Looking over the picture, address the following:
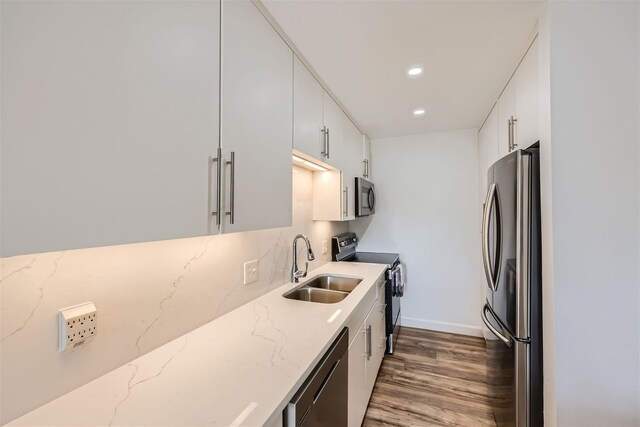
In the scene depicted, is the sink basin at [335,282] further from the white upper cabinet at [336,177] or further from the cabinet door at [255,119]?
the cabinet door at [255,119]

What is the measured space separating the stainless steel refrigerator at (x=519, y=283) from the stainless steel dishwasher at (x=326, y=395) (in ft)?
2.81

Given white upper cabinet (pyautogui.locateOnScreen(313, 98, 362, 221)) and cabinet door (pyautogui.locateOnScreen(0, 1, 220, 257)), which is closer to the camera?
cabinet door (pyautogui.locateOnScreen(0, 1, 220, 257))

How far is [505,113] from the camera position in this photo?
6.40 ft

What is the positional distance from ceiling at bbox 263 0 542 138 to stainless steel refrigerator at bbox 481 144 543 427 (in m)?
0.65

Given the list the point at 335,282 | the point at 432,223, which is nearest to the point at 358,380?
the point at 335,282

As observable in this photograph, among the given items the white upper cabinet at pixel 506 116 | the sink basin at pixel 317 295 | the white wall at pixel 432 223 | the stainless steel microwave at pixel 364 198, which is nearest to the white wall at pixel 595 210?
the white upper cabinet at pixel 506 116

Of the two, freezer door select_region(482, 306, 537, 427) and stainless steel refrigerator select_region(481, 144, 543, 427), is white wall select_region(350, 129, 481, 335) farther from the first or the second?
stainless steel refrigerator select_region(481, 144, 543, 427)

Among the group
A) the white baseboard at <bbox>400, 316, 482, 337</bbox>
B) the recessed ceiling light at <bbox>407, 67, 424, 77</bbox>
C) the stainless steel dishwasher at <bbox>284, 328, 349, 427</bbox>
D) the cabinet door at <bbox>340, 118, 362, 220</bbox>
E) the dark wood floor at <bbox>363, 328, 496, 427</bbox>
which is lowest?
the dark wood floor at <bbox>363, 328, 496, 427</bbox>

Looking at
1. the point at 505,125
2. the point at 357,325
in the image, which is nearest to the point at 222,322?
the point at 357,325

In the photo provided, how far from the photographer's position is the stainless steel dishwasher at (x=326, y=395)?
0.86 metres

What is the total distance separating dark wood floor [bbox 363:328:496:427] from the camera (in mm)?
1858

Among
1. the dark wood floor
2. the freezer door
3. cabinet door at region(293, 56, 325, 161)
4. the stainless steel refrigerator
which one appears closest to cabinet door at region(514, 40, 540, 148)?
the stainless steel refrigerator

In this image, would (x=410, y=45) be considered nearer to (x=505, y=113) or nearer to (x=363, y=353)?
(x=505, y=113)

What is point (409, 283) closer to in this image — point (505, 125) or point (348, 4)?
point (505, 125)
